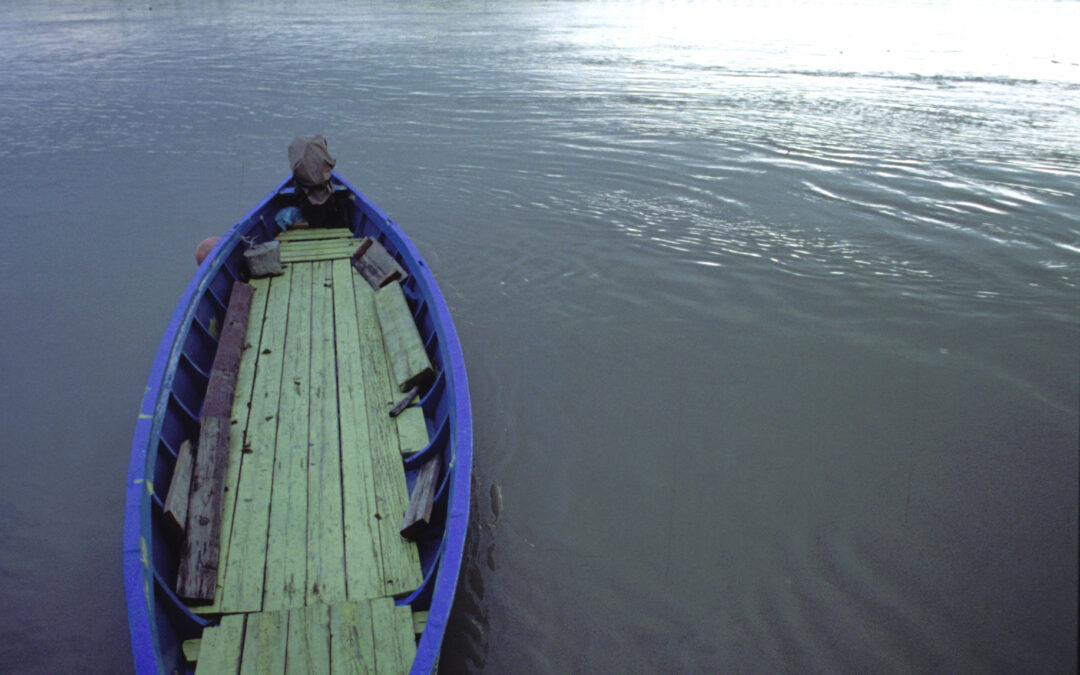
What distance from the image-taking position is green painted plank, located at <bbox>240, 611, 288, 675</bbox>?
362 cm

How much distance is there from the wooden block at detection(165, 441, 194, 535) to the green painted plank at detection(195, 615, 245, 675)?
28.3 inches

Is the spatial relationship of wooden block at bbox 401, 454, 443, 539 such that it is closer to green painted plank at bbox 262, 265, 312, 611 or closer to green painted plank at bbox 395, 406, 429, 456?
green painted plank at bbox 395, 406, 429, 456

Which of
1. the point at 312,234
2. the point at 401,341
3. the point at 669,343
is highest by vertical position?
the point at 312,234

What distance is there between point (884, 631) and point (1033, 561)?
1.43 metres

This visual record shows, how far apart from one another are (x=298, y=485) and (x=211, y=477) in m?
0.57

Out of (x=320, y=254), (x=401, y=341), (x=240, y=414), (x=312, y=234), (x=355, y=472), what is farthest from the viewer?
(x=312, y=234)

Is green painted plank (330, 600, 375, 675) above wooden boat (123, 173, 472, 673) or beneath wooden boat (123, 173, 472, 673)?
beneath

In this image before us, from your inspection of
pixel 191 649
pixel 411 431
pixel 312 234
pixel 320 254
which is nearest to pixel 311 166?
pixel 312 234

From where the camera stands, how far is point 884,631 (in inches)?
181

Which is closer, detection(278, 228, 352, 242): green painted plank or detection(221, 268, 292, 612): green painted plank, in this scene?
detection(221, 268, 292, 612): green painted plank

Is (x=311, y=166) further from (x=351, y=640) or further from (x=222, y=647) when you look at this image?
(x=351, y=640)

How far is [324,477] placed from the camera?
489 centimetres

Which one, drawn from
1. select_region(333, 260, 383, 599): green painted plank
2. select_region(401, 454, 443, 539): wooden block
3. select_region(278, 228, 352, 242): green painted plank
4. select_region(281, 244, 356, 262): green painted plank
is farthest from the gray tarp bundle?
select_region(401, 454, 443, 539): wooden block

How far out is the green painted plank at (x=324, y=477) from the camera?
164 inches
